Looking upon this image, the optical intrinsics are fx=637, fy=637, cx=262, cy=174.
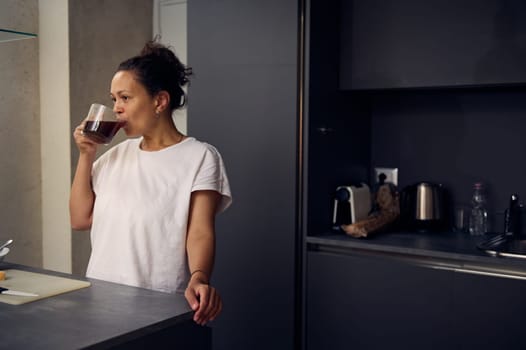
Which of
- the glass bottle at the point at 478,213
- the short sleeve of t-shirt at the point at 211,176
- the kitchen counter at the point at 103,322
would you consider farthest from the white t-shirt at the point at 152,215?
the glass bottle at the point at 478,213

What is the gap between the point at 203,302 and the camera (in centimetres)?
148

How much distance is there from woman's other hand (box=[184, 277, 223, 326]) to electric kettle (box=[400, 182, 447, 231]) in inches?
63.0

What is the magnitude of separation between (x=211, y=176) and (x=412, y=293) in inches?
41.9

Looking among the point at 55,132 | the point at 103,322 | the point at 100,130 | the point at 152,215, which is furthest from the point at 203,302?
the point at 55,132

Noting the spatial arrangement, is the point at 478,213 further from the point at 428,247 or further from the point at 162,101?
the point at 162,101

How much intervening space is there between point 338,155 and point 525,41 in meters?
0.91

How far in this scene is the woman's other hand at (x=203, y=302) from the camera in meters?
1.46

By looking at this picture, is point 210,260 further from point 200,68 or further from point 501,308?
point 200,68

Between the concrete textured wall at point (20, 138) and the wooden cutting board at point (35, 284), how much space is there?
5.38 feet

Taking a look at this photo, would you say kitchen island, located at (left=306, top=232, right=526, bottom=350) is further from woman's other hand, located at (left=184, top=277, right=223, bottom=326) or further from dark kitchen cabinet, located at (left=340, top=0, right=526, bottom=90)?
woman's other hand, located at (left=184, top=277, right=223, bottom=326)

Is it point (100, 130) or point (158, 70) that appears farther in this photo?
point (158, 70)

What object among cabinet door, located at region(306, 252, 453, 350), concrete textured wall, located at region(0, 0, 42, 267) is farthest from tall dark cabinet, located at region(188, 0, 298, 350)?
concrete textured wall, located at region(0, 0, 42, 267)

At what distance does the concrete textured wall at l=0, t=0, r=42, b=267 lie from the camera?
3.25 metres

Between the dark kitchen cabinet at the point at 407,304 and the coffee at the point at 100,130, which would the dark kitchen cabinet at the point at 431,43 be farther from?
the coffee at the point at 100,130
